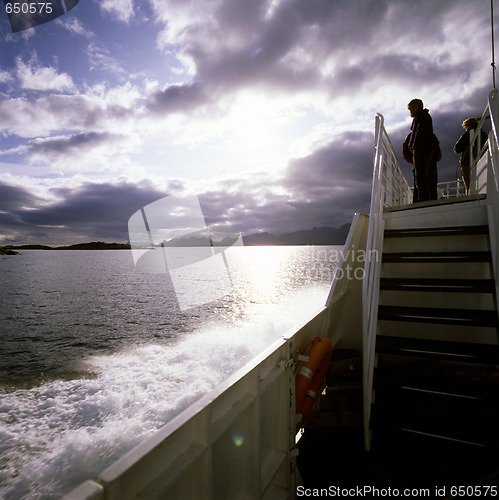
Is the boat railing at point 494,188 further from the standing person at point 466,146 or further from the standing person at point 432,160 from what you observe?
the standing person at point 466,146

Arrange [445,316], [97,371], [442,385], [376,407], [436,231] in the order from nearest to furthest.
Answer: [442,385]
[376,407]
[445,316]
[436,231]
[97,371]

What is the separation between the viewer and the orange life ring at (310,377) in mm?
3096

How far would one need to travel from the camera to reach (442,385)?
9.68 ft

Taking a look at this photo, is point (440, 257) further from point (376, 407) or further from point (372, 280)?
point (376, 407)

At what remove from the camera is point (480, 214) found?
431 cm

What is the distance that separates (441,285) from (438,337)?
1.41 meters

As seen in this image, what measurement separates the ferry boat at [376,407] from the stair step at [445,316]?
15mm

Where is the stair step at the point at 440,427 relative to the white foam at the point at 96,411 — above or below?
above

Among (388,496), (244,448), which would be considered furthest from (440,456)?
(244,448)

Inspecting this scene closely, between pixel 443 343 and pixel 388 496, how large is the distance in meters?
1.51

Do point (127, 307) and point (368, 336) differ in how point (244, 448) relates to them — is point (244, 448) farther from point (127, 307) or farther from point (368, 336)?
point (127, 307)

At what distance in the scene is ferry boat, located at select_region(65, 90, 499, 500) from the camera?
5.66 ft

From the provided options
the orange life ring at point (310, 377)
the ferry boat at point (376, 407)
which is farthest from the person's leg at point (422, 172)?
the orange life ring at point (310, 377)

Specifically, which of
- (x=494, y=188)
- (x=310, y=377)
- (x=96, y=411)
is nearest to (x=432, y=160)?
(x=494, y=188)
